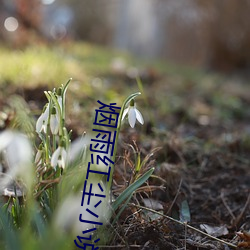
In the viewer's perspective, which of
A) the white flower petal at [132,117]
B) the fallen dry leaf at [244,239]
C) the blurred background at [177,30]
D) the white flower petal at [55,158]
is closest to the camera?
the white flower petal at [55,158]

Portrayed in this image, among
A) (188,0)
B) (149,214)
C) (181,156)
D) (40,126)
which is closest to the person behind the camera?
(40,126)

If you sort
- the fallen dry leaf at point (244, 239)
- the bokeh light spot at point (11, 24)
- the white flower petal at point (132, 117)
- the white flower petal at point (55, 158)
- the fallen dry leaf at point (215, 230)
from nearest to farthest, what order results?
the white flower petal at point (55, 158) < the white flower petal at point (132, 117) < the fallen dry leaf at point (244, 239) < the fallen dry leaf at point (215, 230) < the bokeh light spot at point (11, 24)

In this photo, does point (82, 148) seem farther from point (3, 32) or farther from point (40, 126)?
point (3, 32)

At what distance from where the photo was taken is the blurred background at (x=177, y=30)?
6.50 meters

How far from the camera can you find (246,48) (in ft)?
26.8

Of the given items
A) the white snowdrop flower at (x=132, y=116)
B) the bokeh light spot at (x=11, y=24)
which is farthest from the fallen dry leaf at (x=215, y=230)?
the bokeh light spot at (x=11, y=24)

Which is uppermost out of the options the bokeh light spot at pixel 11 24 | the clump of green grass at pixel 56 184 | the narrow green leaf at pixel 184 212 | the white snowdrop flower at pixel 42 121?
the bokeh light spot at pixel 11 24

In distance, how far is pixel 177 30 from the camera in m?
9.00

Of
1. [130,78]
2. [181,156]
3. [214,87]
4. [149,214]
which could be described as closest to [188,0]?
[214,87]

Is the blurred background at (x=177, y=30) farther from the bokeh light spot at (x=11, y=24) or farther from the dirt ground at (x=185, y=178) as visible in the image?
the dirt ground at (x=185, y=178)

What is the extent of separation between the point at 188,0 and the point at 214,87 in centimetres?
333

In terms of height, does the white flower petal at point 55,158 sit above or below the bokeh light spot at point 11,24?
below

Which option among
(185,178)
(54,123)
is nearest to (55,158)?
(54,123)

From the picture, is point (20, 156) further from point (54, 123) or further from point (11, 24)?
point (11, 24)
